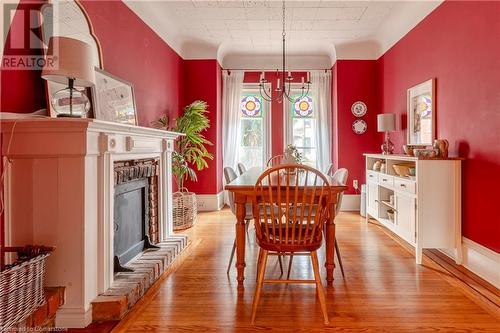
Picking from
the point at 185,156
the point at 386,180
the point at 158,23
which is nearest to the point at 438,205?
the point at 386,180

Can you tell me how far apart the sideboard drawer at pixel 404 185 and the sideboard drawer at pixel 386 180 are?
13cm

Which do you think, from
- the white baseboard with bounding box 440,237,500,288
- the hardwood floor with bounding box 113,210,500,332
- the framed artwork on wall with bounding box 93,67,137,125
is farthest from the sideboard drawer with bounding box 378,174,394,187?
the framed artwork on wall with bounding box 93,67,137,125

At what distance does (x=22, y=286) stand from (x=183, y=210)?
3030 millimetres

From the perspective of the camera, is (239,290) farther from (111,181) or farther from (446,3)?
(446,3)

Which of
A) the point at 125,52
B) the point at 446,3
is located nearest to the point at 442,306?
the point at 446,3

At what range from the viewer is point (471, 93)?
3.02 metres

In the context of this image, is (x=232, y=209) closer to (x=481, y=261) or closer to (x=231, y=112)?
(x=481, y=261)

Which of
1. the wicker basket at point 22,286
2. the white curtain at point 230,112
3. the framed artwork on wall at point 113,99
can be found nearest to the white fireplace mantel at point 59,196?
the wicker basket at point 22,286

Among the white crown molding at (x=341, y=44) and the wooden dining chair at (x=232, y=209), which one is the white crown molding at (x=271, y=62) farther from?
the wooden dining chair at (x=232, y=209)

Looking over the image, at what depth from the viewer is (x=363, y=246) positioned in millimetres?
3715

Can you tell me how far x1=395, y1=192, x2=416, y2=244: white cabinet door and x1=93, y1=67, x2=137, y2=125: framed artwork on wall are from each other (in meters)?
2.92

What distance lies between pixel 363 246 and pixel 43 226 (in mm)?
3051

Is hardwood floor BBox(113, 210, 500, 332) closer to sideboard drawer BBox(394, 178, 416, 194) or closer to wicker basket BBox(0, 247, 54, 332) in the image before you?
wicker basket BBox(0, 247, 54, 332)

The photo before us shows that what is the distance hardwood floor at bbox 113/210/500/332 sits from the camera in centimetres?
203
